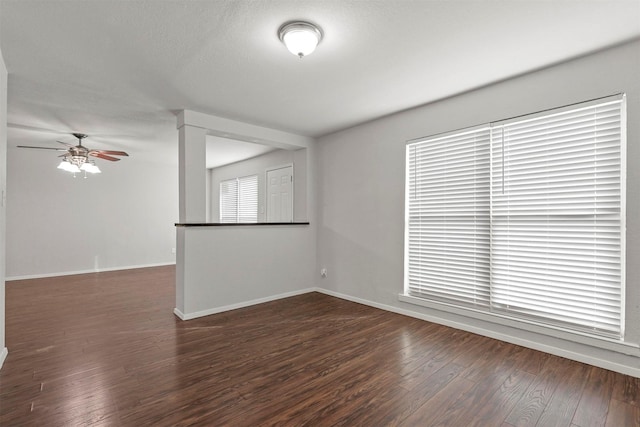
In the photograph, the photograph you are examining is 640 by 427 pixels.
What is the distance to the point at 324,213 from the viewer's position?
4.82 metres

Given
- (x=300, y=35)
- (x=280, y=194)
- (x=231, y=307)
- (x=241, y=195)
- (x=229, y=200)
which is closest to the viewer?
(x=300, y=35)

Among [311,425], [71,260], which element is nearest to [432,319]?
[311,425]

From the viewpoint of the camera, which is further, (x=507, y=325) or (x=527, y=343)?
(x=507, y=325)

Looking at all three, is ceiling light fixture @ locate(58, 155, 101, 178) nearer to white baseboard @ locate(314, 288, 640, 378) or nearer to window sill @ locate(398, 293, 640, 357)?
white baseboard @ locate(314, 288, 640, 378)

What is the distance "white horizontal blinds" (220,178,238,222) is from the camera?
7.30 m

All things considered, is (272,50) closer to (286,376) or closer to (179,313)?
(286,376)

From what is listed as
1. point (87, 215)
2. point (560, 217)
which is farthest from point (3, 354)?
point (560, 217)

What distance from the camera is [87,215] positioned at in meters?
6.28

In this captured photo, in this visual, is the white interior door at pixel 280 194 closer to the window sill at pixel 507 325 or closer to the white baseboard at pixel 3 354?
the window sill at pixel 507 325

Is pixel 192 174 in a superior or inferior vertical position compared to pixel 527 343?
superior

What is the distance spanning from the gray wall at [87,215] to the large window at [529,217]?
6.22 metres

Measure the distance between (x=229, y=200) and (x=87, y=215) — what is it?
115 inches

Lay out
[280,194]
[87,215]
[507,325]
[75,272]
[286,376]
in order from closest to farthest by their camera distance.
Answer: [286,376], [507,325], [280,194], [75,272], [87,215]

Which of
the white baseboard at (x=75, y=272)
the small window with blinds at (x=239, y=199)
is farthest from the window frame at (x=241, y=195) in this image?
the white baseboard at (x=75, y=272)
